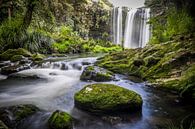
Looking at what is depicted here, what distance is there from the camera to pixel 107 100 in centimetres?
746

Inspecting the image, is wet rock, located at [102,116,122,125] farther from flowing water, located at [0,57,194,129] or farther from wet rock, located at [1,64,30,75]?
wet rock, located at [1,64,30,75]

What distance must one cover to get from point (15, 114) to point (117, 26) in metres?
A: 41.4

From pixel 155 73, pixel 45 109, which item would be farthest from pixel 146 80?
pixel 45 109

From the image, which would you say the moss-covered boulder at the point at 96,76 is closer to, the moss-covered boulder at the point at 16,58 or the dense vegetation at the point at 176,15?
the dense vegetation at the point at 176,15

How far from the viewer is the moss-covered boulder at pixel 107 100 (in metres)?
7.34

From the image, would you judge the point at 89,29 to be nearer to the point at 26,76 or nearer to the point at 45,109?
Result: the point at 26,76

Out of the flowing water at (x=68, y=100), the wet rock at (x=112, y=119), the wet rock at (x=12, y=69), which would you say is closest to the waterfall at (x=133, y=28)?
the wet rock at (x=12, y=69)

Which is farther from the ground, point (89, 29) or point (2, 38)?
point (89, 29)

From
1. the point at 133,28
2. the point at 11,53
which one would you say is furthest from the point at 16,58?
the point at 133,28

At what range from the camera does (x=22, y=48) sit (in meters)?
18.8

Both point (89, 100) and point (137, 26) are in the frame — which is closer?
point (89, 100)

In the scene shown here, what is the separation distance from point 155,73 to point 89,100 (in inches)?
214

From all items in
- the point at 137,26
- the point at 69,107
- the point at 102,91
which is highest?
the point at 137,26

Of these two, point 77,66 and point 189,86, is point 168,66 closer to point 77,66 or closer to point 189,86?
point 189,86
